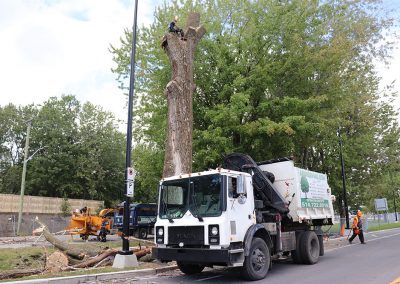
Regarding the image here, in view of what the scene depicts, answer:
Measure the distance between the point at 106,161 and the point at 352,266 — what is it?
41172 millimetres

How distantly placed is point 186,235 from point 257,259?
6.28 ft

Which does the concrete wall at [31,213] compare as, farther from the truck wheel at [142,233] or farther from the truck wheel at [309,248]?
the truck wheel at [309,248]

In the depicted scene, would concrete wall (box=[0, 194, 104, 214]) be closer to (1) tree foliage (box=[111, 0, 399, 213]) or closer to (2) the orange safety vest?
(1) tree foliage (box=[111, 0, 399, 213])

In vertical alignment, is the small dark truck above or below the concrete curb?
above

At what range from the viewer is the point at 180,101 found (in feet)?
42.3

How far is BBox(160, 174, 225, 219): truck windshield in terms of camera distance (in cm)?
898

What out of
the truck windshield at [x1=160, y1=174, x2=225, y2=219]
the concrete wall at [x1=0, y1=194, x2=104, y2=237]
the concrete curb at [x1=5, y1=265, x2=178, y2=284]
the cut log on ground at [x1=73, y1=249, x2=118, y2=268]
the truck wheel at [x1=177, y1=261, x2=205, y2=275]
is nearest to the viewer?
the concrete curb at [x1=5, y1=265, x2=178, y2=284]

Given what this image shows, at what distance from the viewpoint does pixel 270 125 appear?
52.2 ft

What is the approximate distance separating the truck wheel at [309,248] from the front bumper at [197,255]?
4.61m

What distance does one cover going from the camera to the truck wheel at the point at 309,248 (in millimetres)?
12031

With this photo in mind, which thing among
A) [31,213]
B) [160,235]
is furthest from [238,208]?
[31,213]

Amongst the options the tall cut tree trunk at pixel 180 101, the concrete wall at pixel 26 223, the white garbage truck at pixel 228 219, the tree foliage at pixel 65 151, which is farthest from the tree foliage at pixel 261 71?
the tree foliage at pixel 65 151

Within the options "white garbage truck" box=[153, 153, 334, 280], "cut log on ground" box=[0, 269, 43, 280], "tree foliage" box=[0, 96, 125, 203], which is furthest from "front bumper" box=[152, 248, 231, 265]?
"tree foliage" box=[0, 96, 125, 203]

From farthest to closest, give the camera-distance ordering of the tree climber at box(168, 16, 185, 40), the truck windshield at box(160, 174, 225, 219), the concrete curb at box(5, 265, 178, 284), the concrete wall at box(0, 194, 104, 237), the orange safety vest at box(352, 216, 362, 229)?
1. the concrete wall at box(0, 194, 104, 237)
2. the orange safety vest at box(352, 216, 362, 229)
3. the tree climber at box(168, 16, 185, 40)
4. the truck windshield at box(160, 174, 225, 219)
5. the concrete curb at box(5, 265, 178, 284)
